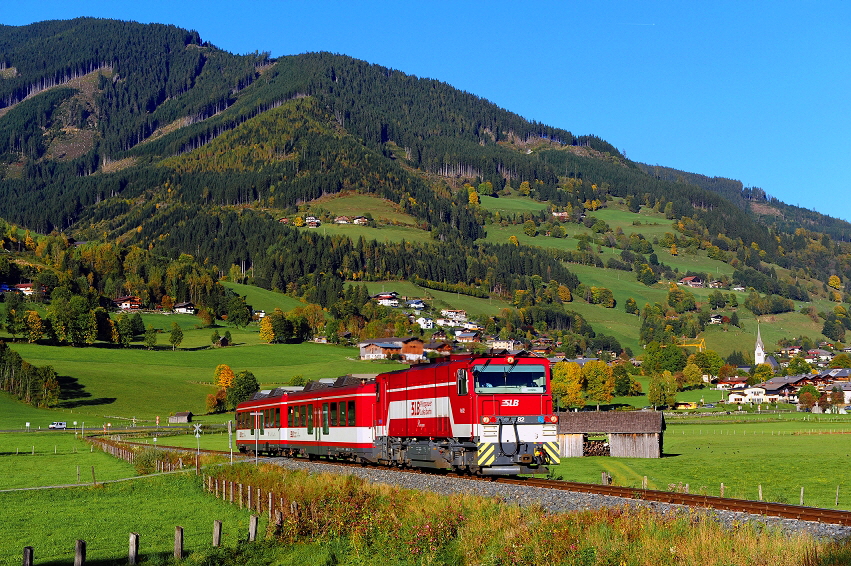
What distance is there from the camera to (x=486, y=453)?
38125mm

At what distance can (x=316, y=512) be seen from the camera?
1260 inches

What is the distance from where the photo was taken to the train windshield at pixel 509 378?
38.5 metres

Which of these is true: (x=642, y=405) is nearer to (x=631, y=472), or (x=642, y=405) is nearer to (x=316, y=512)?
(x=631, y=472)

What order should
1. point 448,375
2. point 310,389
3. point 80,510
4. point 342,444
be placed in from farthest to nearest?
point 310,389 → point 342,444 → point 80,510 → point 448,375

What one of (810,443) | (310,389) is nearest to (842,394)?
(810,443)

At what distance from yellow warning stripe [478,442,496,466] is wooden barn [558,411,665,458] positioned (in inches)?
1939

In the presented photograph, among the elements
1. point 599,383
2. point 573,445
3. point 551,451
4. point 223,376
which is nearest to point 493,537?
point 551,451

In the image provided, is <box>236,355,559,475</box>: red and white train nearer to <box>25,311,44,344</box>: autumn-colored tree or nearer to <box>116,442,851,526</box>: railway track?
<box>116,442,851,526</box>: railway track

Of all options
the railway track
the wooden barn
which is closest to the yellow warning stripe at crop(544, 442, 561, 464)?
the railway track

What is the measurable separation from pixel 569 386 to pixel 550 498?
157285mm

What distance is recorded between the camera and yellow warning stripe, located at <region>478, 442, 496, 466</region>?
38094mm

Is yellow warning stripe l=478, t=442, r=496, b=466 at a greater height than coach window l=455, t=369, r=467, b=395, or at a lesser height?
lesser

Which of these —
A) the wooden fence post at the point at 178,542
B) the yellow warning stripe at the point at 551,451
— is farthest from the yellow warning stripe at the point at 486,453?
the wooden fence post at the point at 178,542

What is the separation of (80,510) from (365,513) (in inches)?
961
